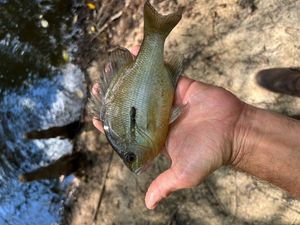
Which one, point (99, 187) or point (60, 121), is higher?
point (60, 121)

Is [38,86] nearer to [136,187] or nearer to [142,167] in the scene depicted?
[136,187]

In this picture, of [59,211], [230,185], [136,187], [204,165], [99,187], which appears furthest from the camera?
[59,211]

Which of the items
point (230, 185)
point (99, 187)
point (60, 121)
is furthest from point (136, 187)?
point (60, 121)

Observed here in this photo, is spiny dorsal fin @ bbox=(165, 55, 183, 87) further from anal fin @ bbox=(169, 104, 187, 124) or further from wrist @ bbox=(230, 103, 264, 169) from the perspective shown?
wrist @ bbox=(230, 103, 264, 169)

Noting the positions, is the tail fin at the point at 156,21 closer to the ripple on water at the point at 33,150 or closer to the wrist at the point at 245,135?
the wrist at the point at 245,135

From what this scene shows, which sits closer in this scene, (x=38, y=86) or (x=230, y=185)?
(x=230, y=185)

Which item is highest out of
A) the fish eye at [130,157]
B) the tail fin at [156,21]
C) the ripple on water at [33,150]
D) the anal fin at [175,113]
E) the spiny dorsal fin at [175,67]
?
the tail fin at [156,21]

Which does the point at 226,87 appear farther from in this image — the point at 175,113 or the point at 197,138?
the point at 197,138

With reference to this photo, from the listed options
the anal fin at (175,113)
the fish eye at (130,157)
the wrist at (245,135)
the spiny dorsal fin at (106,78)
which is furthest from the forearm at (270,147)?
the spiny dorsal fin at (106,78)
